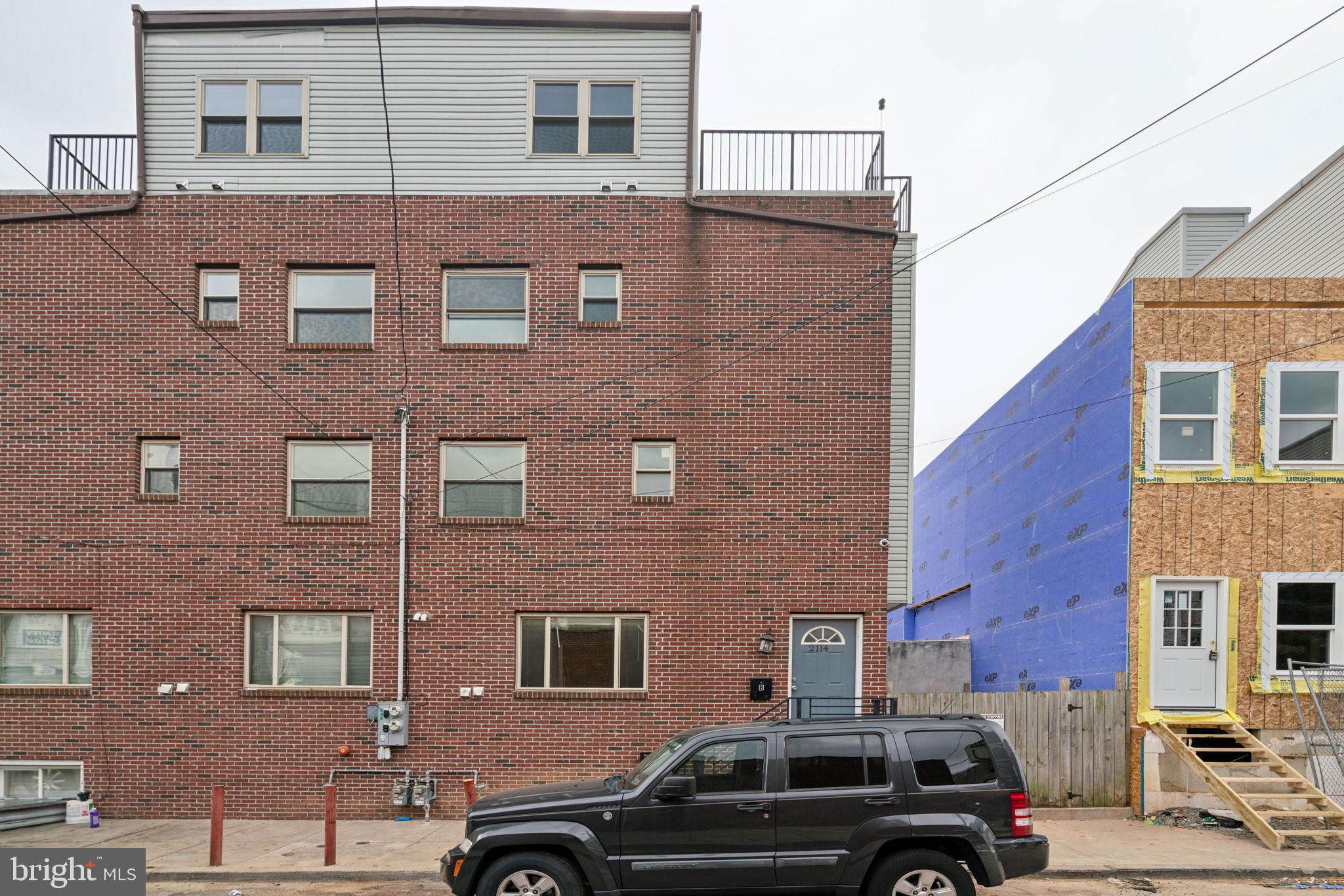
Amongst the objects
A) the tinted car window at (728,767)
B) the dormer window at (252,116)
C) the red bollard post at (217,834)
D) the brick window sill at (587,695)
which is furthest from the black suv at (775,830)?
the dormer window at (252,116)

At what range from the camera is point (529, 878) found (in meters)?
7.20

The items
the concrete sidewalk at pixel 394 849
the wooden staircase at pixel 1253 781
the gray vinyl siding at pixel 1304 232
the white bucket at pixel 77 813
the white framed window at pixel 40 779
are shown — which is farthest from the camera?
the gray vinyl siding at pixel 1304 232

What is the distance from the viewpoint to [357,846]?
10477mm

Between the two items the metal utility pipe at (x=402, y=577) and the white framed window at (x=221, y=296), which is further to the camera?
the white framed window at (x=221, y=296)

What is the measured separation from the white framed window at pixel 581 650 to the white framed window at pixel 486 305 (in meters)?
4.09

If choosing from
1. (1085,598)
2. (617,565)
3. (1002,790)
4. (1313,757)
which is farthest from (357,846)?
(1313,757)

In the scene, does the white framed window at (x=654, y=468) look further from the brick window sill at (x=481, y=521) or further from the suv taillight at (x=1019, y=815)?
the suv taillight at (x=1019, y=815)

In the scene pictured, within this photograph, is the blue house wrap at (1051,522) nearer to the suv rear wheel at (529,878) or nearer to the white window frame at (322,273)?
the suv rear wheel at (529,878)

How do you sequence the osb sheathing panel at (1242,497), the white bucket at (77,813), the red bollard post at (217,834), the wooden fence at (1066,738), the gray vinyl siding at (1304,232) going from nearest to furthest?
the red bollard post at (217,834)
the white bucket at (77,813)
the wooden fence at (1066,738)
the osb sheathing panel at (1242,497)
the gray vinyl siding at (1304,232)

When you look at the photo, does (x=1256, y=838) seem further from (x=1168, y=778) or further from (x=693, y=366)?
(x=693, y=366)

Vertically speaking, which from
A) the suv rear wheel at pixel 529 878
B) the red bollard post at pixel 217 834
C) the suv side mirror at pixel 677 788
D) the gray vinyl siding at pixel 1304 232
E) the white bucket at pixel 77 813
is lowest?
the white bucket at pixel 77 813

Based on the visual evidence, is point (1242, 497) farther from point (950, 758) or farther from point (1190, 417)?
point (950, 758)

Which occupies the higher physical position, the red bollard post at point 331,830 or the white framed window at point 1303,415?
the white framed window at point 1303,415

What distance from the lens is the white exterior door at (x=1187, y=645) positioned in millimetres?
12430
